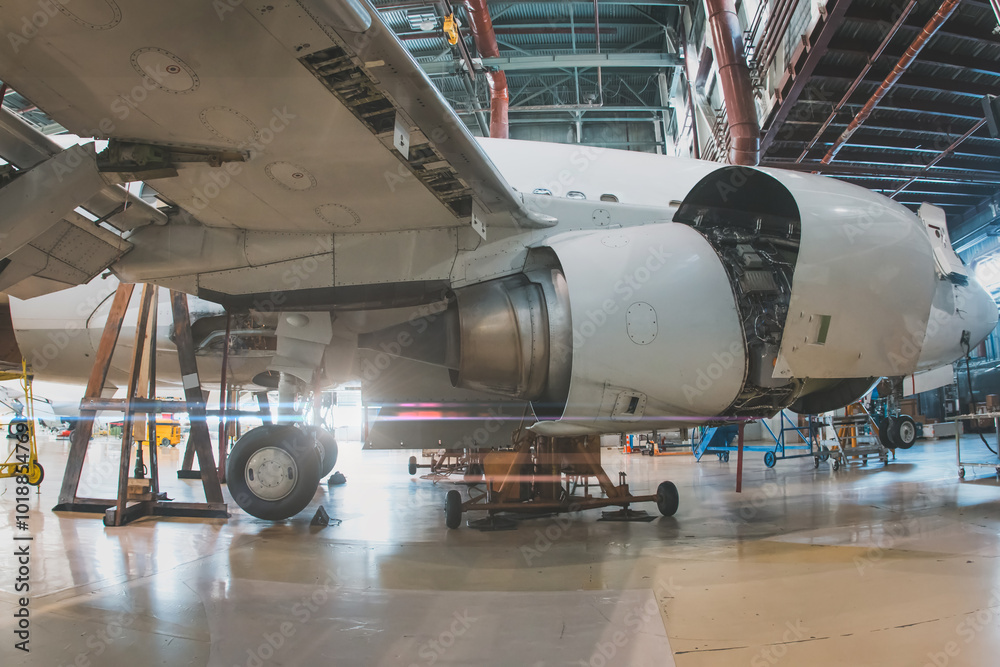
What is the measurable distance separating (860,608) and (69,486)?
6436mm

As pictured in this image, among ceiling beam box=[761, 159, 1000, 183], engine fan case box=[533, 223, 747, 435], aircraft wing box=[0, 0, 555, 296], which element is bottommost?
engine fan case box=[533, 223, 747, 435]

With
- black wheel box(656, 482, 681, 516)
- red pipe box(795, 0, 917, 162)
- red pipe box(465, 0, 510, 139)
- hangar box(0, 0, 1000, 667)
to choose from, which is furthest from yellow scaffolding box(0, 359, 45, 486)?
red pipe box(465, 0, 510, 139)

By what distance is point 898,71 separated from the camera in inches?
301

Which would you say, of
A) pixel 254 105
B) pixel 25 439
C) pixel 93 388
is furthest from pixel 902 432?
pixel 93 388

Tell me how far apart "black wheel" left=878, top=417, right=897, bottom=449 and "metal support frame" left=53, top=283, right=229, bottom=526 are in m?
10.0

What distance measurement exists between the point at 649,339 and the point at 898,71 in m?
7.17

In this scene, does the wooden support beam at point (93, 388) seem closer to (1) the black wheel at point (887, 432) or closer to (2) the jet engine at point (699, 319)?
(2) the jet engine at point (699, 319)

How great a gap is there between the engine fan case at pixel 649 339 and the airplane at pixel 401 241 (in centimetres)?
1

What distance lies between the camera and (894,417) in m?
9.44

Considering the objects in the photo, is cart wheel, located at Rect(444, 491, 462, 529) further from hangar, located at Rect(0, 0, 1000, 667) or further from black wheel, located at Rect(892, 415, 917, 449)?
black wheel, located at Rect(892, 415, 917, 449)

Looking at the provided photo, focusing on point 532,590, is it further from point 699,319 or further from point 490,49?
point 490,49

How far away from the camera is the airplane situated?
239 centimetres

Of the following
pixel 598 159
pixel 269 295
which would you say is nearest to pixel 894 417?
pixel 598 159

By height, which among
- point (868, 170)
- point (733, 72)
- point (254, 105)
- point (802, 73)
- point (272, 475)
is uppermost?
point (733, 72)
